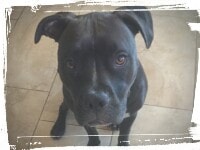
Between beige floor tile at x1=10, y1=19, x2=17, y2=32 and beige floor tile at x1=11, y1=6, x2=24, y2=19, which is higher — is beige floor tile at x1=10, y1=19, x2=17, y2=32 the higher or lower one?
the lower one

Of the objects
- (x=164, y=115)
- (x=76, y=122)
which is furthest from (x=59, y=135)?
(x=164, y=115)

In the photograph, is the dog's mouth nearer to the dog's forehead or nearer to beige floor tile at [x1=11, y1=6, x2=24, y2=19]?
the dog's forehead

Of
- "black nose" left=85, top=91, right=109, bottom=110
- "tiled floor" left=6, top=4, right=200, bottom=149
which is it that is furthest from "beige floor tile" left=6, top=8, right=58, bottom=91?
"black nose" left=85, top=91, right=109, bottom=110

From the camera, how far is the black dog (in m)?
0.74

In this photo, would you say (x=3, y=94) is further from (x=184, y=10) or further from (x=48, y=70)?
(x=184, y=10)

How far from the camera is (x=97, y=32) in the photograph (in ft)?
2.43

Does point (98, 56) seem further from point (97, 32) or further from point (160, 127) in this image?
point (160, 127)

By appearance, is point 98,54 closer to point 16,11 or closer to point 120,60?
point 120,60

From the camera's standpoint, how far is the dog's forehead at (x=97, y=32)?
738 millimetres

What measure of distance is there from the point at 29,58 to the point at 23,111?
4.2 inches

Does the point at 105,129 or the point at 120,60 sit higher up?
the point at 120,60

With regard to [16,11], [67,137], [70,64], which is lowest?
[67,137]

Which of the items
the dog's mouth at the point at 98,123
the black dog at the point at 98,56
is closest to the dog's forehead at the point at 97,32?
the black dog at the point at 98,56

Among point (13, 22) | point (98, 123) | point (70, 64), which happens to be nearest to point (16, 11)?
point (13, 22)
